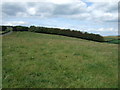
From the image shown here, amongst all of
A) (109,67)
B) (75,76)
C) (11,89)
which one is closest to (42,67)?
(75,76)

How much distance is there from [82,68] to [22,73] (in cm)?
352

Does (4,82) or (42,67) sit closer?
(4,82)

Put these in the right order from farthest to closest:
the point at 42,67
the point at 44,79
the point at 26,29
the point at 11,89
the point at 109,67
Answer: the point at 26,29 → the point at 109,67 → the point at 42,67 → the point at 44,79 → the point at 11,89

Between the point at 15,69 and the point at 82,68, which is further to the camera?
the point at 82,68

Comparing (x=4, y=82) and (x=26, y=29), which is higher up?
(x=26, y=29)

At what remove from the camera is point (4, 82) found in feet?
A: 21.3

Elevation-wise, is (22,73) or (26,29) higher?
(26,29)

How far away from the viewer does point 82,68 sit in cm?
891

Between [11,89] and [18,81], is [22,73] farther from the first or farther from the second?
[11,89]

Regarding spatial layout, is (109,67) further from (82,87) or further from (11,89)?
(11,89)

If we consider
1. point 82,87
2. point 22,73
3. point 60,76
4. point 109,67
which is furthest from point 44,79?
point 109,67

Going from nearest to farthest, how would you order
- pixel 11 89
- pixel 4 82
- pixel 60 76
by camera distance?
pixel 11 89 → pixel 4 82 → pixel 60 76

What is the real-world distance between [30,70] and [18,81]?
153 cm

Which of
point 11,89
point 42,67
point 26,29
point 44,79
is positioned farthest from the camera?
point 26,29
